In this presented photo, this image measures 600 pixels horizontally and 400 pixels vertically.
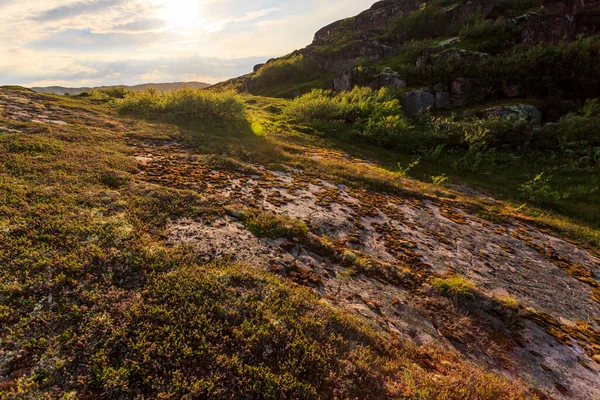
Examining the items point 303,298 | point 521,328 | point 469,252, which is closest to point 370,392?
point 303,298

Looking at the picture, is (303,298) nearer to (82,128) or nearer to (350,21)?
(82,128)

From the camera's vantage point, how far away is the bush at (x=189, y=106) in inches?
747

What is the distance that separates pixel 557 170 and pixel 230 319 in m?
22.8

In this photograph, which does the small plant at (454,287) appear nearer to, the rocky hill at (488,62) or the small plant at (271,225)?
the small plant at (271,225)

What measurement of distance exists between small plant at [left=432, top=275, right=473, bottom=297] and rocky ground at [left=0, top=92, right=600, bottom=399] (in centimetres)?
11

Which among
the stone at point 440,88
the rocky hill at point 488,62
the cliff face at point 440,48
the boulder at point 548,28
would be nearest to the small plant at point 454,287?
the rocky hill at point 488,62

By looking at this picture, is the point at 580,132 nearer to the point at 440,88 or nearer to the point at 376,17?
the point at 440,88

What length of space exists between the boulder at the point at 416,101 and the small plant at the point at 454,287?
3145 cm

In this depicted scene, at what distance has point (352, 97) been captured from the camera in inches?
1232

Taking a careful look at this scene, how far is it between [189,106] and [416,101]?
89.0ft

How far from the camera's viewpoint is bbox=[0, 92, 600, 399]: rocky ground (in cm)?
521

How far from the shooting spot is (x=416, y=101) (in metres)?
34.0

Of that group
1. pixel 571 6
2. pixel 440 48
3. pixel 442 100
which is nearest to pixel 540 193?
pixel 442 100

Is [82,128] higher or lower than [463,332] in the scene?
higher
